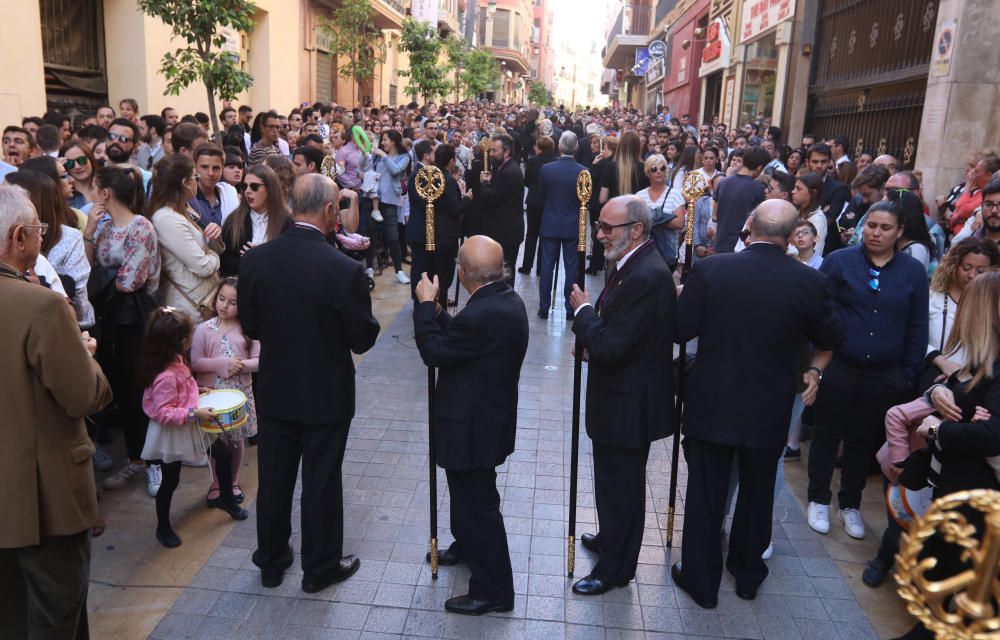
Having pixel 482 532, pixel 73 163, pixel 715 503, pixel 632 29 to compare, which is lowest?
pixel 482 532

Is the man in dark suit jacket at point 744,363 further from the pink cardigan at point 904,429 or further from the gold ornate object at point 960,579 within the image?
the gold ornate object at point 960,579

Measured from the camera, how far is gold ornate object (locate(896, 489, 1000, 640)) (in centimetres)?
163

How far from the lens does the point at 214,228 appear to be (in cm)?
541

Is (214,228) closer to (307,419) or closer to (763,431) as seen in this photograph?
(307,419)

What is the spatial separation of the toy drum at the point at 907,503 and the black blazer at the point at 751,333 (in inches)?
32.6

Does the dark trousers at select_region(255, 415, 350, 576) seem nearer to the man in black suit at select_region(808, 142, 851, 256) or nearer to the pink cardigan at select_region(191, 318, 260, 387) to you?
the pink cardigan at select_region(191, 318, 260, 387)

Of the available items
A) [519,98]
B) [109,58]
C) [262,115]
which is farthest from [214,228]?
[519,98]

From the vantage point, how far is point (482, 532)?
381cm

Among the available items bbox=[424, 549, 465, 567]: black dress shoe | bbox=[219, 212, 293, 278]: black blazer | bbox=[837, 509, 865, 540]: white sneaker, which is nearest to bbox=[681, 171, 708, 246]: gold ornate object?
bbox=[837, 509, 865, 540]: white sneaker

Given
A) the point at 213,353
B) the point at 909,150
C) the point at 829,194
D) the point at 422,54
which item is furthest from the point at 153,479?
the point at 422,54

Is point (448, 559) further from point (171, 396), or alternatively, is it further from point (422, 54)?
point (422, 54)

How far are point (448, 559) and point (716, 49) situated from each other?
22173 mm

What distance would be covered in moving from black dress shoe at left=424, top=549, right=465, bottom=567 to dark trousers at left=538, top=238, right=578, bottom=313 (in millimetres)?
5254

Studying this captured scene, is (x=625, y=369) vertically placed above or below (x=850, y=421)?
above
